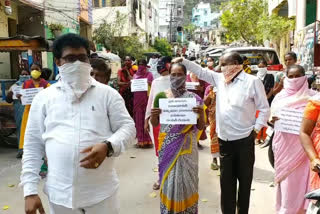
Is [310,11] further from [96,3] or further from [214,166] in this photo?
[96,3]

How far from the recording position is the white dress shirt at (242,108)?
375 centimetres

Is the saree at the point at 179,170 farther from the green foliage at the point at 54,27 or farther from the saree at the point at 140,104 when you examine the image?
the green foliage at the point at 54,27

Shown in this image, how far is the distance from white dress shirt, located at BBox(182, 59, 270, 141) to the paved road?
4.17ft

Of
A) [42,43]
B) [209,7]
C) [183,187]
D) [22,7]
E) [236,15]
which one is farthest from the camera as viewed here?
[209,7]

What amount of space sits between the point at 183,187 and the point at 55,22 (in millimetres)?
14529

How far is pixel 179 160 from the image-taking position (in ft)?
12.1

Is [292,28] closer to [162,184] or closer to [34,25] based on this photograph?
[34,25]

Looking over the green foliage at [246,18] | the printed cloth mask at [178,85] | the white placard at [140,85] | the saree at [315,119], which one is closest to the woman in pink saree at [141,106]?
the white placard at [140,85]

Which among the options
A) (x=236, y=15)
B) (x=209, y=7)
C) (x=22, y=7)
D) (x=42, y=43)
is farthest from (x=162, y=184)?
(x=209, y=7)

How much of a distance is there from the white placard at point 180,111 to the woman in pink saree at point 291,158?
1083mm

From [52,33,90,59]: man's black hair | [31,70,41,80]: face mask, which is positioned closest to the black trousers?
[52,33,90,59]: man's black hair

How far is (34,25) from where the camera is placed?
50.5 ft

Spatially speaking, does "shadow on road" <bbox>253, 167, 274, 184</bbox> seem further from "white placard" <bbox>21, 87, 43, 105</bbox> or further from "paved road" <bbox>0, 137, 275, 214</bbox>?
"white placard" <bbox>21, 87, 43, 105</bbox>

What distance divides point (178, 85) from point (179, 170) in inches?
34.5
